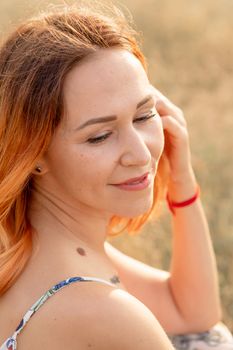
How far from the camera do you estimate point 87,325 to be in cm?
244

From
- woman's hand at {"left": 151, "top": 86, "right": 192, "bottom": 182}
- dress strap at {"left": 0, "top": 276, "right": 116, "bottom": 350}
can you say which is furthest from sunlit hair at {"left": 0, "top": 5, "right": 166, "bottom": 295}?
woman's hand at {"left": 151, "top": 86, "right": 192, "bottom": 182}

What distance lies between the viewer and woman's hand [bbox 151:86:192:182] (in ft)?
Result: 10.9

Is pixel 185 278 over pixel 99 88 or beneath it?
beneath

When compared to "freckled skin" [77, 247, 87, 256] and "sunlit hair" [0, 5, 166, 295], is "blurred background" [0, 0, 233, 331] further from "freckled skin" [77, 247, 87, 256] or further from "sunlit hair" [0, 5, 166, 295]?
"freckled skin" [77, 247, 87, 256]

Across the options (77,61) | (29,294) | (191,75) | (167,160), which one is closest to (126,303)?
(29,294)

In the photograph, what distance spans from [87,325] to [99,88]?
0.74m

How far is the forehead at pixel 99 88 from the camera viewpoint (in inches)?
101

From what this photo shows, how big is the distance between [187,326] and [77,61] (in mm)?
1521

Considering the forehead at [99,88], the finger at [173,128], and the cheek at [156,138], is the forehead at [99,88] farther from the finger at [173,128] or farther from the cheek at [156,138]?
the finger at [173,128]

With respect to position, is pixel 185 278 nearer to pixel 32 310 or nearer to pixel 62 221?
pixel 62 221

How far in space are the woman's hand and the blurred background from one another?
64 cm

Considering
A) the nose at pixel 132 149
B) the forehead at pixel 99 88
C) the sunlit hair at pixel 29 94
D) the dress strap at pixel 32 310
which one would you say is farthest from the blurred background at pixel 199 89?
the dress strap at pixel 32 310

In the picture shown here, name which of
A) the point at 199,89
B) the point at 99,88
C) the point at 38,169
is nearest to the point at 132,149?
the point at 99,88

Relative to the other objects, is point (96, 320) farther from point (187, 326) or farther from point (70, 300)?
point (187, 326)
